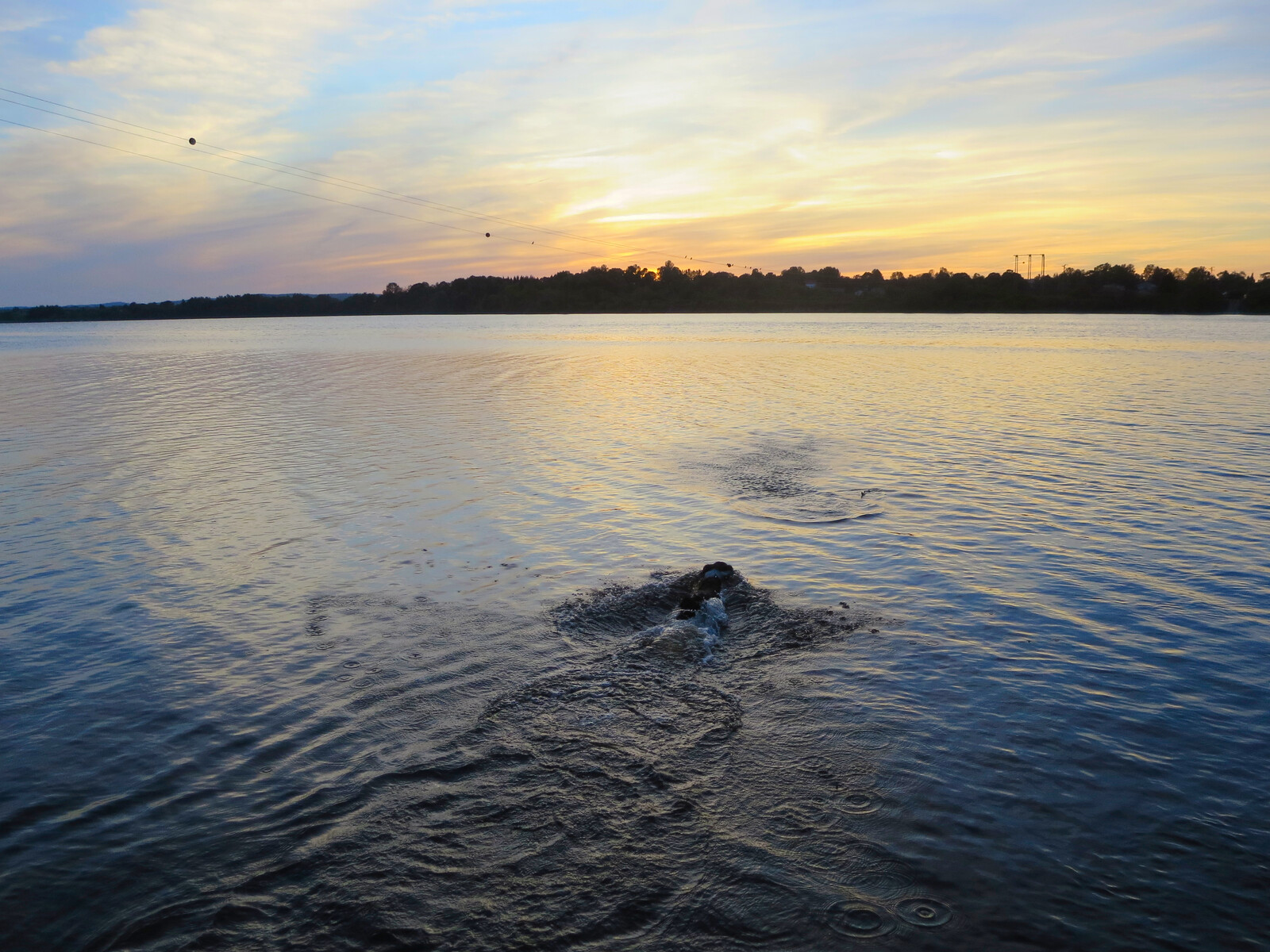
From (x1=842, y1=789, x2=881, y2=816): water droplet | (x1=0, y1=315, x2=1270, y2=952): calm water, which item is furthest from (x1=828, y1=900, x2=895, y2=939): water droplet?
(x1=842, y1=789, x2=881, y2=816): water droplet

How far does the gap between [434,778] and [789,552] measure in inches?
338

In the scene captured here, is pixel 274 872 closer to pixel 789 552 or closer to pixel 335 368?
pixel 789 552

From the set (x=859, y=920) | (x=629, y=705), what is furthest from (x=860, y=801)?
(x=629, y=705)

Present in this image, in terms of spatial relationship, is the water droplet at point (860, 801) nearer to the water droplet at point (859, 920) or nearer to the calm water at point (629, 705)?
the calm water at point (629, 705)

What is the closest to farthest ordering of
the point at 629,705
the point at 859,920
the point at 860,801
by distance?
the point at 859,920 < the point at 860,801 < the point at 629,705

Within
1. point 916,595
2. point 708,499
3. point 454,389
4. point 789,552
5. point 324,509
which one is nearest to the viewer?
point 916,595

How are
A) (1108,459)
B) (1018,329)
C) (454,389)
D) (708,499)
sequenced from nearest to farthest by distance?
1. (708,499)
2. (1108,459)
3. (454,389)
4. (1018,329)

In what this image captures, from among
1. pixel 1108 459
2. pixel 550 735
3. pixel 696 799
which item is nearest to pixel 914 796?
pixel 696 799

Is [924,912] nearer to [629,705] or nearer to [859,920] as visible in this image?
[859,920]

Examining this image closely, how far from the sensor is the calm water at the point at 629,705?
19.4 ft

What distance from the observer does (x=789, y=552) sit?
1445cm

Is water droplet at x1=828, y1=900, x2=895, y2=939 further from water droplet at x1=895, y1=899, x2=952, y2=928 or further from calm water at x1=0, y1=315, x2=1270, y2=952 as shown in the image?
water droplet at x1=895, y1=899, x2=952, y2=928

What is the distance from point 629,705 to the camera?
8.70m

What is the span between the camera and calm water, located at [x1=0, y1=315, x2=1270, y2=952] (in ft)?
19.4
